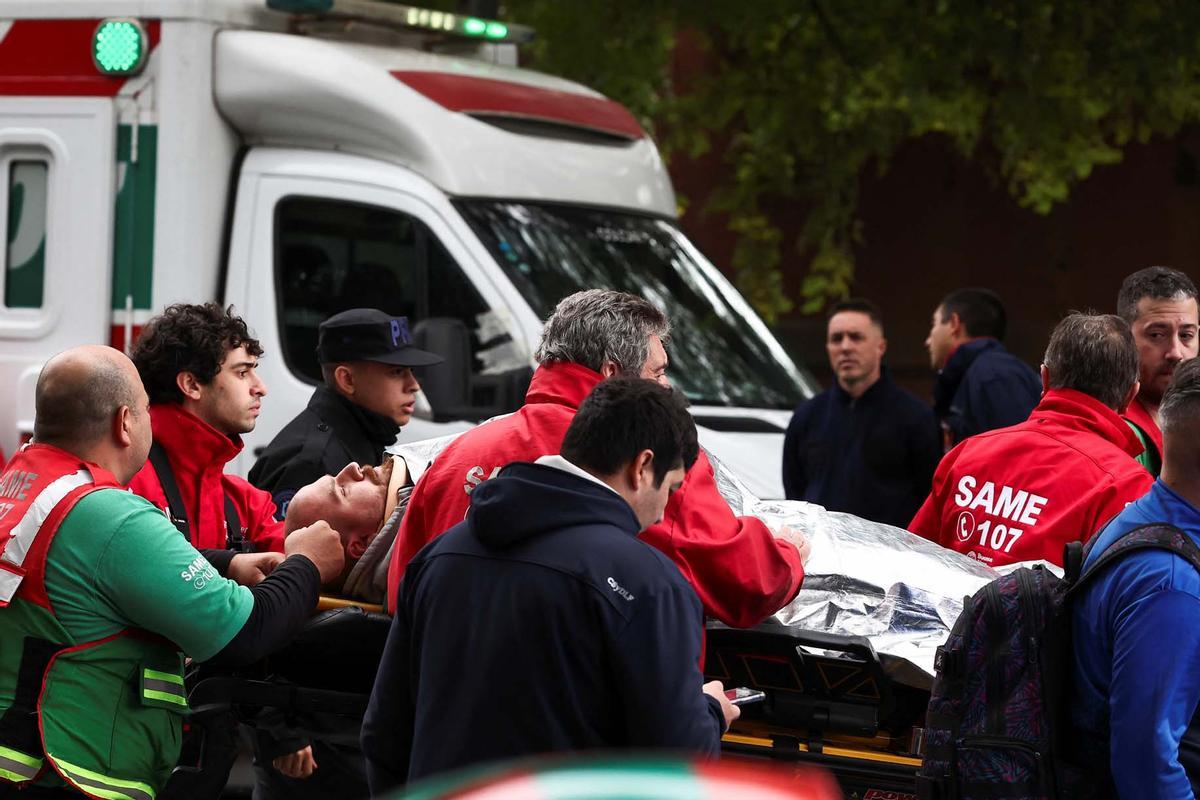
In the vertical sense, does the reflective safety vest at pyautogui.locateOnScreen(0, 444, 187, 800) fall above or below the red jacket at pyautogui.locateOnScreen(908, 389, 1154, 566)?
below

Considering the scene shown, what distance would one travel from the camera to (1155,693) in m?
3.22

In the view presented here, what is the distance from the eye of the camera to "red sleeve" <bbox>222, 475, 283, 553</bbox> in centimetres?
487

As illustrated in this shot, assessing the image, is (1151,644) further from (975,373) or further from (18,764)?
(975,373)

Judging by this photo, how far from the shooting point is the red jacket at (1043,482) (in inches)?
174

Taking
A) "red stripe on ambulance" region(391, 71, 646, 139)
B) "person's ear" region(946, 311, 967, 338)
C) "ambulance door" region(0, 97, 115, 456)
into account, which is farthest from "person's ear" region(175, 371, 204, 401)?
"person's ear" region(946, 311, 967, 338)

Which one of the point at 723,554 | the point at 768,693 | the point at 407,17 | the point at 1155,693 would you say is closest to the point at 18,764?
the point at 723,554

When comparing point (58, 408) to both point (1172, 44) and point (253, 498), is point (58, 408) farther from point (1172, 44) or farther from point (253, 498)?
point (1172, 44)

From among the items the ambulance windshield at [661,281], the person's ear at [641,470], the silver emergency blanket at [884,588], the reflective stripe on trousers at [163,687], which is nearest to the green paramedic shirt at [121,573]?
the reflective stripe on trousers at [163,687]

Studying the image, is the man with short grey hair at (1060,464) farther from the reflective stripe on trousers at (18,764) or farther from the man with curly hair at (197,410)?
the reflective stripe on trousers at (18,764)

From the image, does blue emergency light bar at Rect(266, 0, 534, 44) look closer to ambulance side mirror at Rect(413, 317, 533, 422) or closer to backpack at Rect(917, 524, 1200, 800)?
ambulance side mirror at Rect(413, 317, 533, 422)

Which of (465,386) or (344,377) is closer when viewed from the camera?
(344,377)

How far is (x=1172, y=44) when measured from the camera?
32.7 feet

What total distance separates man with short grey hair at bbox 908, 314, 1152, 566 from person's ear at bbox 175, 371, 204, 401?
6.59 feet

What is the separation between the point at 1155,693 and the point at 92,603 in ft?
6.89
